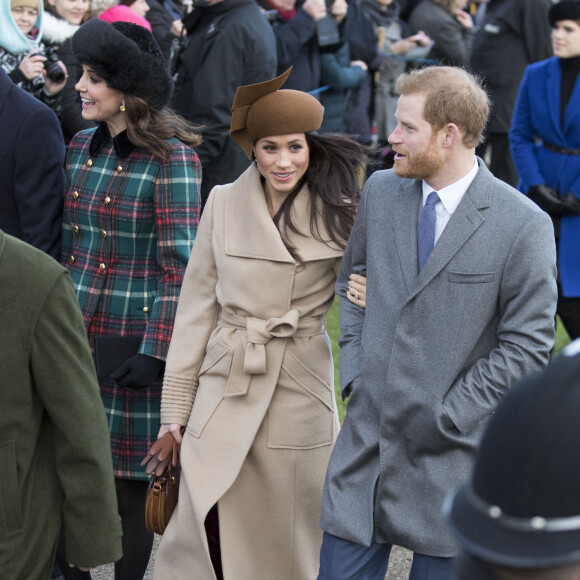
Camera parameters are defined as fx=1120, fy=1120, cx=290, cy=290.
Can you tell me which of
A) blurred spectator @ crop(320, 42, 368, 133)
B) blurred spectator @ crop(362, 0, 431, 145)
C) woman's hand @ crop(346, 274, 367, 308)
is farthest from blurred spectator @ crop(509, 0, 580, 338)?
blurred spectator @ crop(362, 0, 431, 145)

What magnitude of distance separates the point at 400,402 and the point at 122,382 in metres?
1.16

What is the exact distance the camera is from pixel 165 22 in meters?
8.58

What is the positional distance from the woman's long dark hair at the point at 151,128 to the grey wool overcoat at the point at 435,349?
3.31 ft

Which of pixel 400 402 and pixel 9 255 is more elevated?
pixel 9 255

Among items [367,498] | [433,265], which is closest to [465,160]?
[433,265]

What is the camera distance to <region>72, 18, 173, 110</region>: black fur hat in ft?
12.6

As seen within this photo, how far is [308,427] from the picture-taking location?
3684 mm

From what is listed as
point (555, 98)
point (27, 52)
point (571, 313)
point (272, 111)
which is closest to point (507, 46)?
point (555, 98)

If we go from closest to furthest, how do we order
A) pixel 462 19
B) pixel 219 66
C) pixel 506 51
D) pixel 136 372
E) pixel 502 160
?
pixel 136 372 < pixel 219 66 < pixel 506 51 < pixel 502 160 < pixel 462 19

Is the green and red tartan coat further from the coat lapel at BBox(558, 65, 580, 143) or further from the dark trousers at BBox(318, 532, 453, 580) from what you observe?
the coat lapel at BBox(558, 65, 580, 143)

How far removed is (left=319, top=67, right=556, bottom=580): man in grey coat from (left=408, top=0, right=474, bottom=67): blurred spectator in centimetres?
734

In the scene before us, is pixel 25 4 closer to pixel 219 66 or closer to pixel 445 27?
pixel 219 66

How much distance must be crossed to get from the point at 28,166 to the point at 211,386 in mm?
1012

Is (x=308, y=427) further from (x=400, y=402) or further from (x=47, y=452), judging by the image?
(x=47, y=452)
